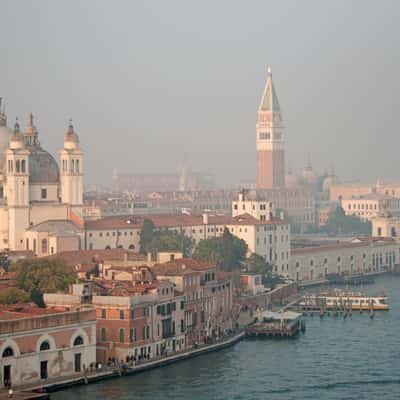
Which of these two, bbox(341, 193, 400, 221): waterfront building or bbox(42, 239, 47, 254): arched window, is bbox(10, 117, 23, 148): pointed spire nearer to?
bbox(42, 239, 47, 254): arched window

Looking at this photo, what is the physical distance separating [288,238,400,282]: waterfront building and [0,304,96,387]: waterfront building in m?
17.2

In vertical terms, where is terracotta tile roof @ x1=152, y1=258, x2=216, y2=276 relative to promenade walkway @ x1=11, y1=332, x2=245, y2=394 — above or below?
above

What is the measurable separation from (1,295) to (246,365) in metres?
4.18

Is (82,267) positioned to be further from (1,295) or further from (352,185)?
(352,185)

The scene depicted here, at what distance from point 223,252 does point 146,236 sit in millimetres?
3418

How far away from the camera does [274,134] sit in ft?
243

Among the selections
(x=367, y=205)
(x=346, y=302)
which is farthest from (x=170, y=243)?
(x=367, y=205)

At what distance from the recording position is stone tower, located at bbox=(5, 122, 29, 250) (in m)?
34.7

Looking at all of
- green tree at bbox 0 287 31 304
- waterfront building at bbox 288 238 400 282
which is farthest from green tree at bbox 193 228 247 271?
green tree at bbox 0 287 31 304

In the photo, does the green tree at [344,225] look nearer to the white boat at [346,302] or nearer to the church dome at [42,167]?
the church dome at [42,167]

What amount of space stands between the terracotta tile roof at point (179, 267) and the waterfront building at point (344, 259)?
12.2 m

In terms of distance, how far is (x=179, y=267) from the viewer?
25.6 meters

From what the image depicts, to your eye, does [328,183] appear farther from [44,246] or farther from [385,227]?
[44,246]

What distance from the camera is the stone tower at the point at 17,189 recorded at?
1364 inches
